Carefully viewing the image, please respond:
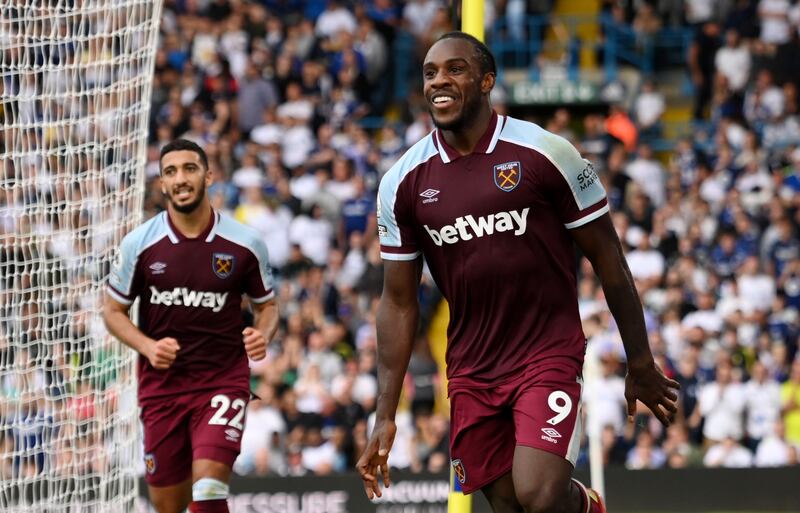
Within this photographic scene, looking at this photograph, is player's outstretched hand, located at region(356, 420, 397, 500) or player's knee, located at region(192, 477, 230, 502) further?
player's knee, located at region(192, 477, 230, 502)

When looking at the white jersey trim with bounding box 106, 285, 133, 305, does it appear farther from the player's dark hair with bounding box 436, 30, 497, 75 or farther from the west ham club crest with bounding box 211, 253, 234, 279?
the player's dark hair with bounding box 436, 30, 497, 75

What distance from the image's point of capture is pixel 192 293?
9000 mm

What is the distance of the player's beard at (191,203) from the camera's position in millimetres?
8971

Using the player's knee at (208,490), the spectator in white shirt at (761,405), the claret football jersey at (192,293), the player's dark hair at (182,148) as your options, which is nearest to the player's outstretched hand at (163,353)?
the claret football jersey at (192,293)

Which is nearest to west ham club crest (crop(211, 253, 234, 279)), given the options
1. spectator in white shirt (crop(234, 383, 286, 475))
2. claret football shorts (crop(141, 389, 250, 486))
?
claret football shorts (crop(141, 389, 250, 486))

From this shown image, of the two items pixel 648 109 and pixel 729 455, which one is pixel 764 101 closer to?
pixel 648 109

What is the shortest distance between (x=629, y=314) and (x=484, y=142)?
101 cm

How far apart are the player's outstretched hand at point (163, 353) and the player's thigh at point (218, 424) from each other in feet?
1.16

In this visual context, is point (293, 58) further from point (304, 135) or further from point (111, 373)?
point (111, 373)

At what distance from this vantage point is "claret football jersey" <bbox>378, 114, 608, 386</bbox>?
21.7 ft

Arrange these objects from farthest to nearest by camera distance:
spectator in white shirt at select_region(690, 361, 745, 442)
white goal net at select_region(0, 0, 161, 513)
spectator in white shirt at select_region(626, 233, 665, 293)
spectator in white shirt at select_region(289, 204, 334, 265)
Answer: spectator in white shirt at select_region(289, 204, 334, 265)
spectator in white shirt at select_region(626, 233, 665, 293)
spectator in white shirt at select_region(690, 361, 745, 442)
white goal net at select_region(0, 0, 161, 513)

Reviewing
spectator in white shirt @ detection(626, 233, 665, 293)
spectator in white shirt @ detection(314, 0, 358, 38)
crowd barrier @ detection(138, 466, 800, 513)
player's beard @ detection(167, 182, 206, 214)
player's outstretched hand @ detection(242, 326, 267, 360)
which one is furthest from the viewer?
spectator in white shirt @ detection(314, 0, 358, 38)

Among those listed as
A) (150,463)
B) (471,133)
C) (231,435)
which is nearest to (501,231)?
(471,133)

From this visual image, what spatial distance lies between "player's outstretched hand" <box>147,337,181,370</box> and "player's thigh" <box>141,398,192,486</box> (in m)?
0.35
